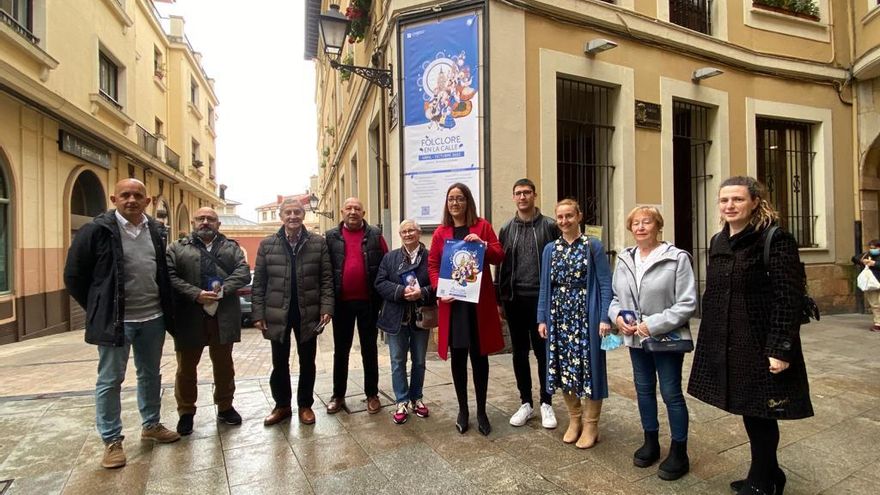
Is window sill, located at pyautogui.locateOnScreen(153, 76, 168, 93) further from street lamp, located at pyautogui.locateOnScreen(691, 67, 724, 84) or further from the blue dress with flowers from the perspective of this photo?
the blue dress with flowers

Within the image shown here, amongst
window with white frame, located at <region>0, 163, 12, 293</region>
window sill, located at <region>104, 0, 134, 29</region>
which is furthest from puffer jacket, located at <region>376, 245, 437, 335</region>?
window sill, located at <region>104, 0, 134, 29</region>

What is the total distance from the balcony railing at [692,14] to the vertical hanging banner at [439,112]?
4256mm

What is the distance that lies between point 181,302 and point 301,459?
5.27ft


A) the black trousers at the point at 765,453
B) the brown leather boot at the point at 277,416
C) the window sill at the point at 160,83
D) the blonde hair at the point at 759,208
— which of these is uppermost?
the window sill at the point at 160,83

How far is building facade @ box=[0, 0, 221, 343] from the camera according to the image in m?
9.16

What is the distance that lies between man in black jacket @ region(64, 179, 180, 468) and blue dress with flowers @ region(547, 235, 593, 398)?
116 inches

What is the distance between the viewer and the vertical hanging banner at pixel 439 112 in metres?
6.20

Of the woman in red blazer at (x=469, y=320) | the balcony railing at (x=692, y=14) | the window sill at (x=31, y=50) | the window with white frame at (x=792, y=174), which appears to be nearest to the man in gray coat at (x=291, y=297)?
the woman in red blazer at (x=469, y=320)

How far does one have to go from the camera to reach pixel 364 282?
4.06m

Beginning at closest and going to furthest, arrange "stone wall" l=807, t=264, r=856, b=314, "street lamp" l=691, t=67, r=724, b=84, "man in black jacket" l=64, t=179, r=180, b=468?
"man in black jacket" l=64, t=179, r=180, b=468 → "street lamp" l=691, t=67, r=724, b=84 → "stone wall" l=807, t=264, r=856, b=314

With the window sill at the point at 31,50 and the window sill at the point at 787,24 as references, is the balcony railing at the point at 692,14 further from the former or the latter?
the window sill at the point at 31,50

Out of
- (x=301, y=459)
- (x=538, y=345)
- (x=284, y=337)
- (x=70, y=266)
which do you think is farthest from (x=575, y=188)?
(x=70, y=266)

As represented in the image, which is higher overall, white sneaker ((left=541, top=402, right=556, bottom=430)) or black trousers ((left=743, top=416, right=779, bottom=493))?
black trousers ((left=743, top=416, right=779, bottom=493))

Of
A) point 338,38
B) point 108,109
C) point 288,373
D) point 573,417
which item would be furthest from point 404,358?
point 108,109
